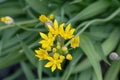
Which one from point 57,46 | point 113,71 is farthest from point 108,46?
point 57,46

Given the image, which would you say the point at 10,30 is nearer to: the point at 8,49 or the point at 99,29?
the point at 8,49

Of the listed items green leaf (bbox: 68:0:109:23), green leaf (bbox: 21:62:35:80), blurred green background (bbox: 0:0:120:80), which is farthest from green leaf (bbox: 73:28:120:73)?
green leaf (bbox: 21:62:35:80)

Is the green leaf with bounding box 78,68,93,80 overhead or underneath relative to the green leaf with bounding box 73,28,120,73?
underneath

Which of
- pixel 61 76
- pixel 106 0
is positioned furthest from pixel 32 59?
pixel 106 0

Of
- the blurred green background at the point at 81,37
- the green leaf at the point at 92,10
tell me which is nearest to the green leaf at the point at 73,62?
the blurred green background at the point at 81,37

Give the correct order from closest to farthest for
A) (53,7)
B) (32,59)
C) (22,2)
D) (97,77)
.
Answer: (97,77), (32,59), (53,7), (22,2)

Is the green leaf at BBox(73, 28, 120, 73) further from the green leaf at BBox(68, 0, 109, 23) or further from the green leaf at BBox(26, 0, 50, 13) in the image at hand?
the green leaf at BBox(26, 0, 50, 13)

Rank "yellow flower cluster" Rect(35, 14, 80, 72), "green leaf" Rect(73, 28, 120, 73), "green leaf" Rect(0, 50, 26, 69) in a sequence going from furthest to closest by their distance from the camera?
"green leaf" Rect(0, 50, 26, 69)
"green leaf" Rect(73, 28, 120, 73)
"yellow flower cluster" Rect(35, 14, 80, 72)
